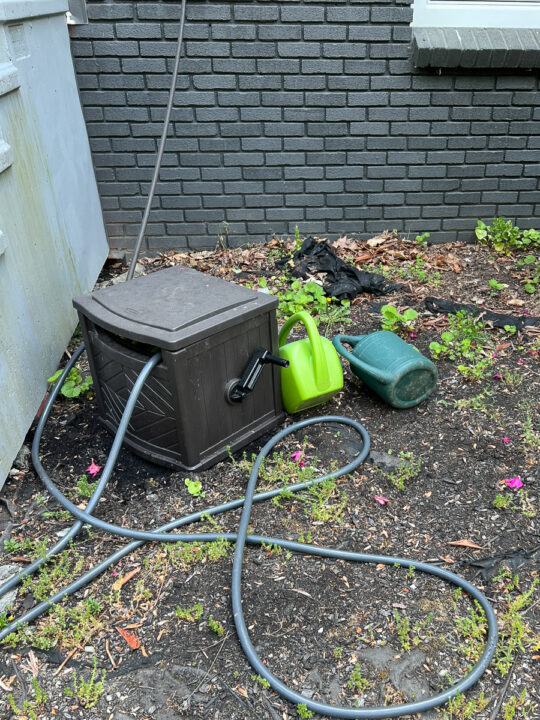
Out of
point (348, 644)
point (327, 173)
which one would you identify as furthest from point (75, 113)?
point (348, 644)

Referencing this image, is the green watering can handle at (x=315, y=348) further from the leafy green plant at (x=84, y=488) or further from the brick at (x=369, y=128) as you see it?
the brick at (x=369, y=128)

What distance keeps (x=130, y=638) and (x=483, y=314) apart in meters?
2.75

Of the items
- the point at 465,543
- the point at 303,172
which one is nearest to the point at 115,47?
the point at 303,172

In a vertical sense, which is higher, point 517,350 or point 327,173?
point 327,173

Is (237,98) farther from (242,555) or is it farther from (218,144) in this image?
(242,555)

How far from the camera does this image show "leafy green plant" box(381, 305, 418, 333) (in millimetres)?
3346

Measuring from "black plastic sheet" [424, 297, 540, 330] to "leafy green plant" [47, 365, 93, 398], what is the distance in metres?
2.14

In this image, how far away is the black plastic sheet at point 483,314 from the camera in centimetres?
354

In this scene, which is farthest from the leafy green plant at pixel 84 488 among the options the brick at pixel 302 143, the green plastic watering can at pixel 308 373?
the brick at pixel 302 143

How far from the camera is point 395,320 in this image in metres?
3.41

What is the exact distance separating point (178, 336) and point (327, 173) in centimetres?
283

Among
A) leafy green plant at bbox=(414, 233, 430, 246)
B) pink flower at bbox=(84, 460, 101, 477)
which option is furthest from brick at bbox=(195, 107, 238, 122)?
pink flower at bbox=(84, 460, 101, 477)

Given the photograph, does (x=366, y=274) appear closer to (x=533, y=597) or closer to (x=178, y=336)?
(x=178, y=336)

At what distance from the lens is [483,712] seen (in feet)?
5.32
